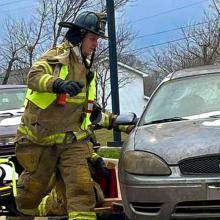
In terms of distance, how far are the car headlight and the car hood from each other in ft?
0.14

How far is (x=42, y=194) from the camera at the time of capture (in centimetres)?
541

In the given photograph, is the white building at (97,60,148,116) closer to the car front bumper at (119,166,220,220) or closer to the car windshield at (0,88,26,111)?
the car windshield at (0,88,26,111)

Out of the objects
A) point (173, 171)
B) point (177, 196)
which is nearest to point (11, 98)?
point (173, 171)

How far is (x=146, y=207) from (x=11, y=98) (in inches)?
244

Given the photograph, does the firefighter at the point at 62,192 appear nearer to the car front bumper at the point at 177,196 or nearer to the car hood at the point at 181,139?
the car hood at the point at 181,139

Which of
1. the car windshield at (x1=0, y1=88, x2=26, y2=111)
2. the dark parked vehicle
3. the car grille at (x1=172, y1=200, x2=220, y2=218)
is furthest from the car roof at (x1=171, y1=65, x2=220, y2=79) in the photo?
the car windshield at (x1=0, y1=88, x2=26, y2=111)

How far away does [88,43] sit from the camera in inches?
207

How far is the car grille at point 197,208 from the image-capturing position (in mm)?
4301

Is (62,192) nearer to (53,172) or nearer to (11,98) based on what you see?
(53,172)

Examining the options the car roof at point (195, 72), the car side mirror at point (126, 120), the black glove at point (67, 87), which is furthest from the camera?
the car roof at point (195, 72)

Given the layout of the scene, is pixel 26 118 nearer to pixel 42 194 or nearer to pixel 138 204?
pixel 42 194

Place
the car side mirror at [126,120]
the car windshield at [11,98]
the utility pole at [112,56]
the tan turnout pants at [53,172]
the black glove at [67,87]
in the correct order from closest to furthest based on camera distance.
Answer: the black glove at [67,87], the tan turnout pants at [53,172], the car side mirror at [126,120], the car windshield at [11,98], the utility pole at [112,56]

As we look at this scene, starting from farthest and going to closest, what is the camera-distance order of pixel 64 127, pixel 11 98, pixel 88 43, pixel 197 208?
pixel 11 98
pixel 88 43
pixel 64 127
pixel 197 208

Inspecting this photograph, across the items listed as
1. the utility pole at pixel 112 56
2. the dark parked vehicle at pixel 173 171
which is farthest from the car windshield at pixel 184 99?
the utility pole at pixel 112 56
